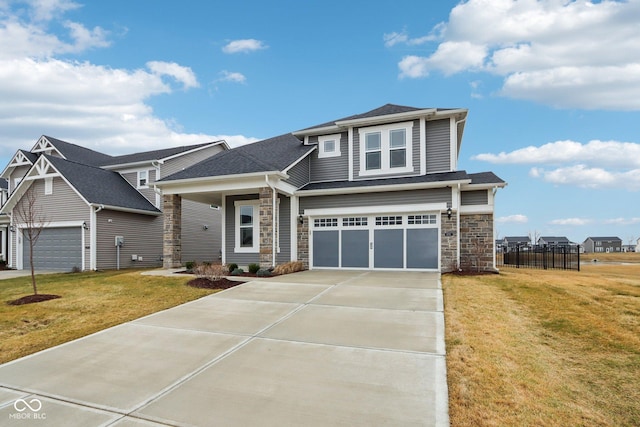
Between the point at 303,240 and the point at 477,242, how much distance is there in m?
7.04

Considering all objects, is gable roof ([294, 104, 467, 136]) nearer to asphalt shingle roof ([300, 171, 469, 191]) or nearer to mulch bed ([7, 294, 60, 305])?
asphalt shingle roof ([300, 171, 469, 191])

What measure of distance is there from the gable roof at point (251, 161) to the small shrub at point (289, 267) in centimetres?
357

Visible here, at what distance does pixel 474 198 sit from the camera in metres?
13.7

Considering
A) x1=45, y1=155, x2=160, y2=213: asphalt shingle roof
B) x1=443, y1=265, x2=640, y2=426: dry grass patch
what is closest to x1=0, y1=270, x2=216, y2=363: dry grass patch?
x1=443, y1=265, x2=640, y2=426: dry grass patch

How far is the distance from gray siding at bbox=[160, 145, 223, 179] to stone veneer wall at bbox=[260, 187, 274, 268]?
1045 cm

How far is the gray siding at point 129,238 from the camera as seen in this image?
17.4 meters

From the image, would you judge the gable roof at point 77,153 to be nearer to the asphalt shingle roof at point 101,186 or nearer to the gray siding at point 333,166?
the asphalt shingle roof at point 101,186

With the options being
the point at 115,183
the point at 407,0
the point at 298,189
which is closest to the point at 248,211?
the point at 298,189

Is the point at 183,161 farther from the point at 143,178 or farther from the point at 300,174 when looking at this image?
the point at 300,174

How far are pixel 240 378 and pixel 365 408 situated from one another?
1589mm

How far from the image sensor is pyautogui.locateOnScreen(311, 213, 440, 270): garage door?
525 inches

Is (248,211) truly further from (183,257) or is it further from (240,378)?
(240,378)

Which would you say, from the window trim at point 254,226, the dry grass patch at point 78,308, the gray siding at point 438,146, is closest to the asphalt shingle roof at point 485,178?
the gray siding at point 438,146

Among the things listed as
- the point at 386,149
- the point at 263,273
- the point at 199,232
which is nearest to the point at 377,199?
the point at 386,149
